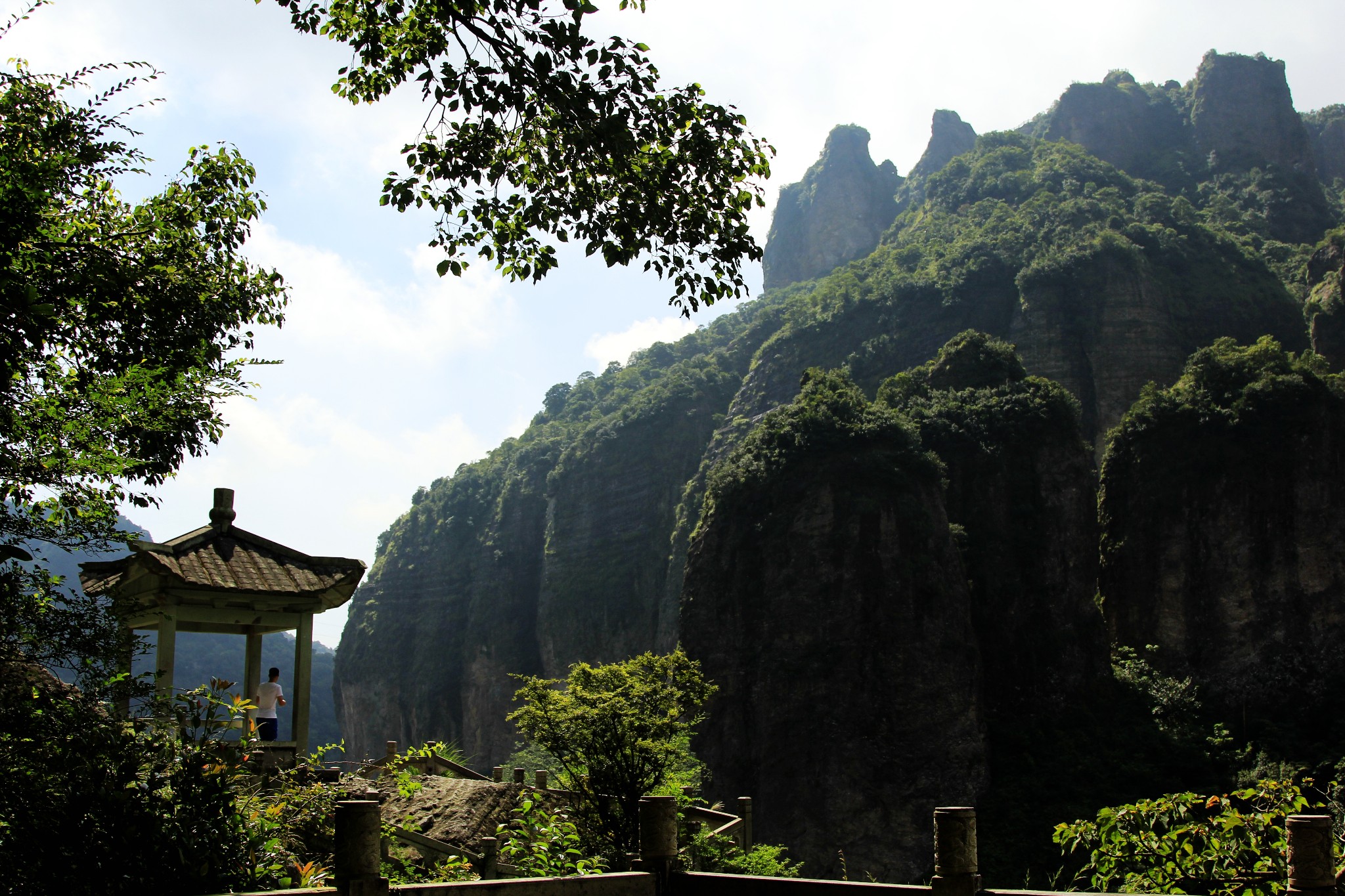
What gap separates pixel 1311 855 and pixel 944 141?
109225 millimetres

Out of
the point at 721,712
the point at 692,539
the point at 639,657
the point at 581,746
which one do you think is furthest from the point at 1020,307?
the point at 581,746

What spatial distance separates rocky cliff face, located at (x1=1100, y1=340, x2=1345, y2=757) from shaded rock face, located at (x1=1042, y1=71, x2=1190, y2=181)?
4679 centimetres

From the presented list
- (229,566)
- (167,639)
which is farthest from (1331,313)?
(167,639)

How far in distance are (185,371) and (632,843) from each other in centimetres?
729

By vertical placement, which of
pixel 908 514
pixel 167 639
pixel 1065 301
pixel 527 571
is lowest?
pixel 167 639

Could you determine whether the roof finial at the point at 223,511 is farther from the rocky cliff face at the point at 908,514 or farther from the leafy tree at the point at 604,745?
the rocky cliff face at the point at 908,514

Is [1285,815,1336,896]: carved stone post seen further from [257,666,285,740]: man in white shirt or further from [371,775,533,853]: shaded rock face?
[257,666,285,740]: man in white shirt

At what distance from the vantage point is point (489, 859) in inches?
331

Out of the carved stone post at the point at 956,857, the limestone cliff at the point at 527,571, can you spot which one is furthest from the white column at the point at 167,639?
the limestone cliff at the point at 527,571

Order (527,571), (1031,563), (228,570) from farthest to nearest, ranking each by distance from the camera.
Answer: (527,571), (1031,563), (228,570)

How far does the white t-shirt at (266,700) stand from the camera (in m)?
9.83

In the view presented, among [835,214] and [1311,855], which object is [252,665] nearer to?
[1311,855]

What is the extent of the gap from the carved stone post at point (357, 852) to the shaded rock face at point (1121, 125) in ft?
287

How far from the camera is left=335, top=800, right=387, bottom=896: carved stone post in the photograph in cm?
477
